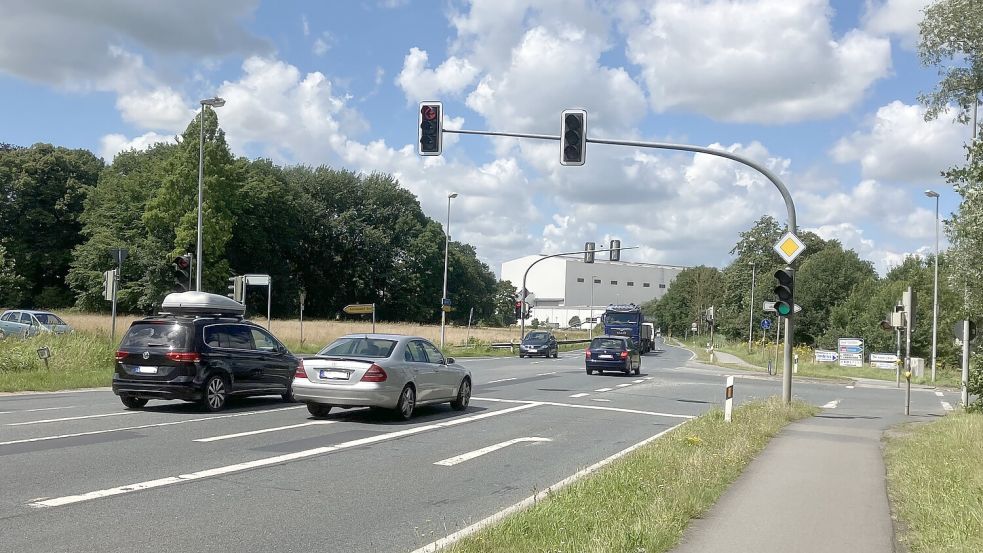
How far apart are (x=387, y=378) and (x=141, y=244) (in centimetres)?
5657

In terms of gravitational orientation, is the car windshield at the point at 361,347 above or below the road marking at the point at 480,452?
above

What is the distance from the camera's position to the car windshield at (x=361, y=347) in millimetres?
14664

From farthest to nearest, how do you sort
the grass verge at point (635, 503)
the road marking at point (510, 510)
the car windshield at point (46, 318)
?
1. the car windshield at point (46, 318)
2. the road marking at point (510, 510)
3. the grass verge at point (635, 503)

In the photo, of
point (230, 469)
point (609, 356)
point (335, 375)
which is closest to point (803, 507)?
point (230, 469)

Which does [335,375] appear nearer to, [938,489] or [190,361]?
[190,361]

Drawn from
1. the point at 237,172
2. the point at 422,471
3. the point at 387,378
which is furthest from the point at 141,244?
the point at 422,471

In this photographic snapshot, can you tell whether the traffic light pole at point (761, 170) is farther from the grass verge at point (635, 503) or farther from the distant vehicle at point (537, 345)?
the distant vehicle at point (537, 345)

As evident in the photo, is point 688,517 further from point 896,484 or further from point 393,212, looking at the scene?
point 393,212

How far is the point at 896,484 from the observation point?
961 centimetres

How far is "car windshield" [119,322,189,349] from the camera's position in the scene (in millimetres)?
14906

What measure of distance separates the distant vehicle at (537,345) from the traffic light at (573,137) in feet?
112

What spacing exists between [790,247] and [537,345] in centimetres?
3363

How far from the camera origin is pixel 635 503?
752cm

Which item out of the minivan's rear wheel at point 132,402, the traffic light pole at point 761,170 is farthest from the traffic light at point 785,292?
the minivan's rear wheel at point 132,402
